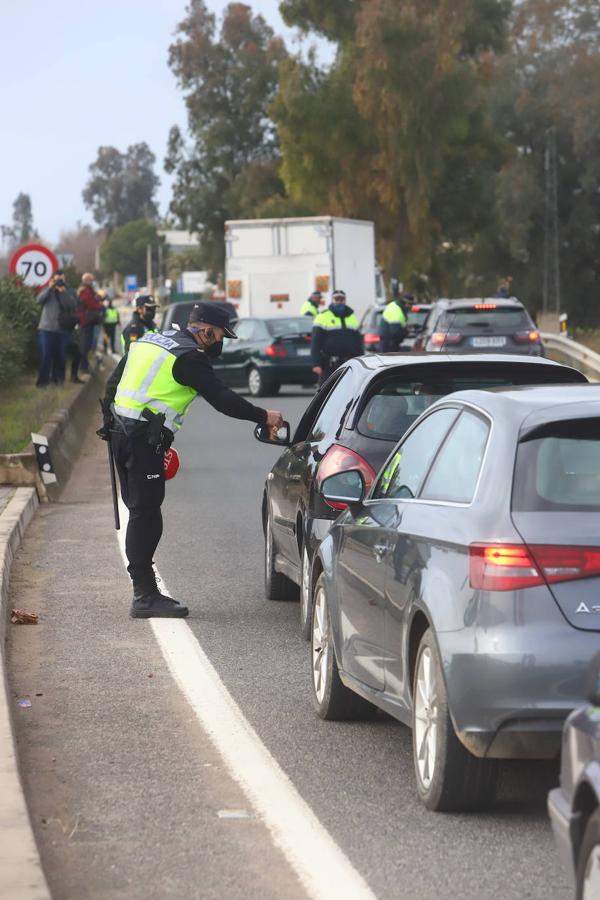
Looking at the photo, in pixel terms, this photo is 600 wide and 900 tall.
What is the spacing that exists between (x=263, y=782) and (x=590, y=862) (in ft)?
8.69

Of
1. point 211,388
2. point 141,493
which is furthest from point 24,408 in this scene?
point 211,388

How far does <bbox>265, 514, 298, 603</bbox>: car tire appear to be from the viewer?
1096 cm

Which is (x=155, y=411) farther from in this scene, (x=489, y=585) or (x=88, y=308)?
(x=88, y=308)

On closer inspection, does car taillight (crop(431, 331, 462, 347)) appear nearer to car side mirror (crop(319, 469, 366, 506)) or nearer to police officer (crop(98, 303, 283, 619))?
police officer (crop(98, 303, 283, 619))

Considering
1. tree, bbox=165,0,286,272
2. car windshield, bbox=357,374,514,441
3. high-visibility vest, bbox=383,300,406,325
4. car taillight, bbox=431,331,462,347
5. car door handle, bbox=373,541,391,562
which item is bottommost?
car taillight, bbox=431,331,462,347

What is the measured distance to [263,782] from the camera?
21.7 ft

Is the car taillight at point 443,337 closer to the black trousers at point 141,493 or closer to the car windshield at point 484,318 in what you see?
the car windshield at point 484,318

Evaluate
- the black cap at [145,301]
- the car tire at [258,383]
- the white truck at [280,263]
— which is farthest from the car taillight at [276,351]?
the black cap at [145,301]

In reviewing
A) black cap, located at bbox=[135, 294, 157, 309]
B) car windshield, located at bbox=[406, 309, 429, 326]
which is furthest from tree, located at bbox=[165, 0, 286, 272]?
black cap, located at bbox=[135, 294, 157, 309]

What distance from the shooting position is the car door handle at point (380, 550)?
6.60 meters

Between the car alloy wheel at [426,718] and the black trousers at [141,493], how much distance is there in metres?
4.32

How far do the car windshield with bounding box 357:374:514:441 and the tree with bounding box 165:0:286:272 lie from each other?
8124 cm

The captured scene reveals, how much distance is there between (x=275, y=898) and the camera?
5.20 metres

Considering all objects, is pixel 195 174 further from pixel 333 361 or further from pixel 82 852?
pixel 82 852
